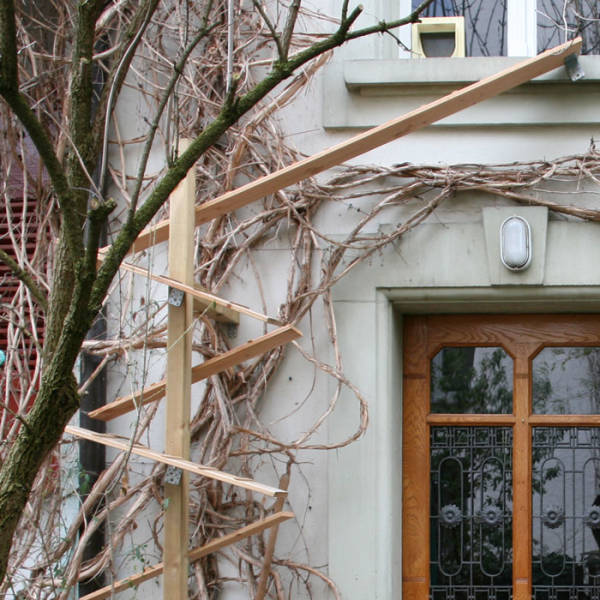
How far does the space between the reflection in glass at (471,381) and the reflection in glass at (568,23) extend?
134 cm

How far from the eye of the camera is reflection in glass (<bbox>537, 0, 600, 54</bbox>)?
189 inches

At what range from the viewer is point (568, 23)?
15.9 feet

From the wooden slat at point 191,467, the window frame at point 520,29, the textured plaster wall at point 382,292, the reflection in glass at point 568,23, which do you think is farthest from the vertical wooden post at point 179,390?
the reflection in glass at point 568,23

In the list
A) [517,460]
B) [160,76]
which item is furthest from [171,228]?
[517,460]

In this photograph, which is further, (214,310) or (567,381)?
(567,381)

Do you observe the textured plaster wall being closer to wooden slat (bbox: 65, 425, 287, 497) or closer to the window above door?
the window above door

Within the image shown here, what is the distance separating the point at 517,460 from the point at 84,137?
2.44 meters

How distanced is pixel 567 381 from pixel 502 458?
1.39 ft

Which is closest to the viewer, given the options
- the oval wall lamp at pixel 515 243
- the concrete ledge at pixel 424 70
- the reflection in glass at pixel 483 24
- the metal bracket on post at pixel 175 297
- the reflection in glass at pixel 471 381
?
the metal bracket on post at pixel 175 297

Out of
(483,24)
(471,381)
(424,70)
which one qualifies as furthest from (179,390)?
(483,24)

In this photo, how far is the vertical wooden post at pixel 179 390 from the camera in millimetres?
3852

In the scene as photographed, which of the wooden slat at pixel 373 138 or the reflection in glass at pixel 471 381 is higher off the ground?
the wooden slat at pixel 373 138

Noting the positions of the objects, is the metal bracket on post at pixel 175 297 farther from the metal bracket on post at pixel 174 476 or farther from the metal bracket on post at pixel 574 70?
the metal bracket on post at pixel 574 70

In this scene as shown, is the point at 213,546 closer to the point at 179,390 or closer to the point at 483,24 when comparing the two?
A: the point at 179,390
